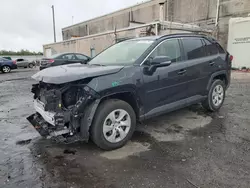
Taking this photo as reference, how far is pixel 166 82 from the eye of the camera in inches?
150

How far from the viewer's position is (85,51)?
2177 cm

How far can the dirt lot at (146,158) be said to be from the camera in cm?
255

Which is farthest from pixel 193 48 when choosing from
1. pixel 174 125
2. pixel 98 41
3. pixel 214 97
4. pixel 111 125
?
pixel 98 41

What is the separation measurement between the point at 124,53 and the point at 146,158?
2.00 meters

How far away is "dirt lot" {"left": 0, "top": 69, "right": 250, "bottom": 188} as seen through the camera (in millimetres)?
2549

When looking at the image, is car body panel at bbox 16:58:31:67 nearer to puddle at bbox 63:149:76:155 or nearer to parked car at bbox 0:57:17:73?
parked car at bbox 0:57:17:73

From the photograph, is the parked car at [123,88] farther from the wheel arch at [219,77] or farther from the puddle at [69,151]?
the puddle at [69,151]

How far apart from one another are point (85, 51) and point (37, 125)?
19.1 meters

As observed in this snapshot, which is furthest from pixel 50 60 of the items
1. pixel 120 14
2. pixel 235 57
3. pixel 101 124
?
pixel 120 14

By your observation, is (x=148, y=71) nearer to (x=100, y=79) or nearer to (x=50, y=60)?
(x=100, y=79)

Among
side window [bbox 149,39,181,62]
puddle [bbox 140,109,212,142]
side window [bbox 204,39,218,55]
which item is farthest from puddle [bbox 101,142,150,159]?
side window [bbox 204,39,218,55]

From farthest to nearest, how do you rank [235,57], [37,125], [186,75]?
[235,57] → [186,75] → [37,125]

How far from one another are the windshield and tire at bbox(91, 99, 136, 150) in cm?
82

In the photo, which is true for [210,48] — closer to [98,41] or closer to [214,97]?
[214,97]
